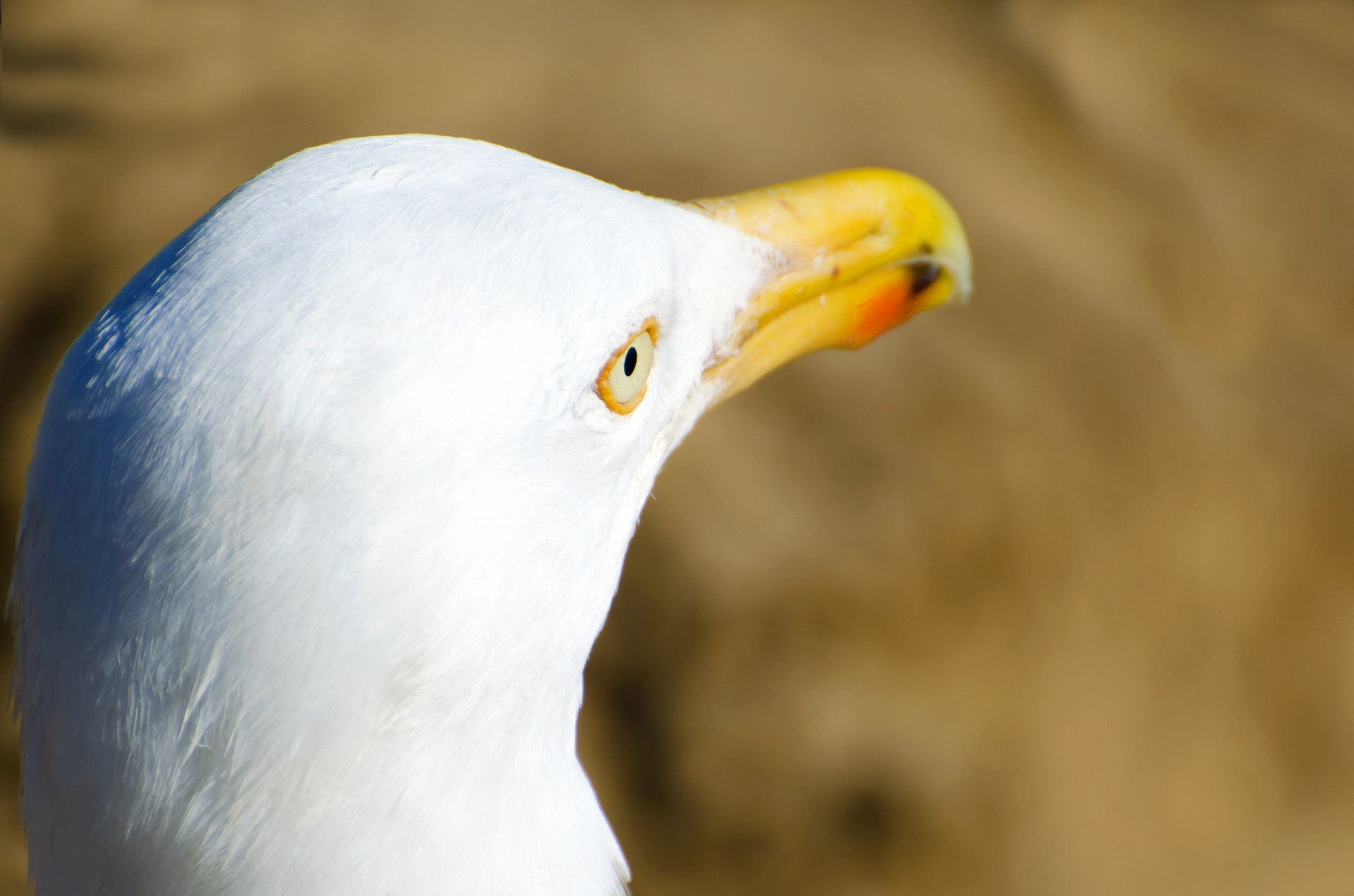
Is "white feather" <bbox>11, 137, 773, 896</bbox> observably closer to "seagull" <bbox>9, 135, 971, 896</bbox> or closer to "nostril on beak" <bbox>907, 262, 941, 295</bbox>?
"seagull" <bbox>9, 135, 971, 896</bbox>

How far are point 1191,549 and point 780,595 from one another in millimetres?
618

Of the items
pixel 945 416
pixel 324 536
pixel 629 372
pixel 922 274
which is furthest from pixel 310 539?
pixel 945 416

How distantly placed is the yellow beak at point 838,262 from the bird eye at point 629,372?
0.50 ft

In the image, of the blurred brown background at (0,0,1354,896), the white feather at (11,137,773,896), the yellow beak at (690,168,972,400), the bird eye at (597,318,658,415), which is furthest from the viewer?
the blurred brown background at (0,0,1354,896)

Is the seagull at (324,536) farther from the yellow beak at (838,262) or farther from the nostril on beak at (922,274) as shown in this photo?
the nostril on beak at (922,274)

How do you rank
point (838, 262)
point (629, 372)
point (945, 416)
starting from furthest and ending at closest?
1. point (945, 416)
2. point (838, 262)
3. point (629, 372)

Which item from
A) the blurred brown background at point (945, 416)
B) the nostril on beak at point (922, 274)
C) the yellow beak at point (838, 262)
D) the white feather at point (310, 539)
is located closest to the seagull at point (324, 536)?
the white feather at point (310, 539)

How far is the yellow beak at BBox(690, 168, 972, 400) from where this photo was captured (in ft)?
3.69

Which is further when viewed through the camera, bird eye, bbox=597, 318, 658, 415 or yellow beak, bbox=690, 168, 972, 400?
yellow beak, bbox=690, 168, 972, 400

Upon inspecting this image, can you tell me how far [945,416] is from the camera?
5.37 feet

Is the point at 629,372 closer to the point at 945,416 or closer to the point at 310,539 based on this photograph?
the point at 310,539

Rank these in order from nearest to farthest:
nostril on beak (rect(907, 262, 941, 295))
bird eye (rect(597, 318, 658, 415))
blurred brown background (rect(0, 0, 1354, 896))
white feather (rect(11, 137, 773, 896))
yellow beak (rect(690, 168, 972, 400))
A: white feather (rect(11, 137, 773, 896))
bird eye (rect(597, 318, 658, 415))
yellow beak (rect(690, 168, 972, 400))
nostril on beak (rect(907, 262, 941, 295))
blurred brown background (rect(0, 0, 1354, 896))

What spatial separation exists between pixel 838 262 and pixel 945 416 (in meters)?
0.54

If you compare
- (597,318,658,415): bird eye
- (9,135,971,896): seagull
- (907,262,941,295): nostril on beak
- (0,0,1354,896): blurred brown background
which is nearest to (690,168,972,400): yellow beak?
(907,262,941,295): nostril on beak
